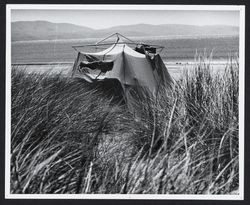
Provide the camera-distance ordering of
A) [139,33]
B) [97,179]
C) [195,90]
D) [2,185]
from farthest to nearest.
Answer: [139,33] < [195,90] < [2,185] < [97,179]

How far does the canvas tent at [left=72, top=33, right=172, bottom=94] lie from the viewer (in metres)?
5.41

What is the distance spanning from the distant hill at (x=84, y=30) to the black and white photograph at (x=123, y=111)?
0.05 ft

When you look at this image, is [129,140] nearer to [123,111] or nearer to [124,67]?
[123,111]

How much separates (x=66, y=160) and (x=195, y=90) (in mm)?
1537

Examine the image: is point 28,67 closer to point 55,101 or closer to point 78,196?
point 55,101

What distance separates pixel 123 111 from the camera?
4996 millimetres

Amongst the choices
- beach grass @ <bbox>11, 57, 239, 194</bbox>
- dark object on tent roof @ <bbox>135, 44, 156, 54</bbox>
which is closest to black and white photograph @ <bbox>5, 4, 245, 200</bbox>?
beach grass @ <bbox>11, 57, 239, 194</bbox>

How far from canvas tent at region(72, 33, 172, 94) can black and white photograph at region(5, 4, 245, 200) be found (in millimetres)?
24

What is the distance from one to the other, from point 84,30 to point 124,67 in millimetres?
676

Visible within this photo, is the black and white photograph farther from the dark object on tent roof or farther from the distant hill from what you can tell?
the dark object on tent roof

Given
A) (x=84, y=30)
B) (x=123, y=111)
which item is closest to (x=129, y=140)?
(x=123, y=111)

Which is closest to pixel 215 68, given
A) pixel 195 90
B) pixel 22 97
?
pixel 195 90

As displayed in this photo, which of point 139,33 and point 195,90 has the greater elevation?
point 139,33

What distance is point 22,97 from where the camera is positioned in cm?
439
